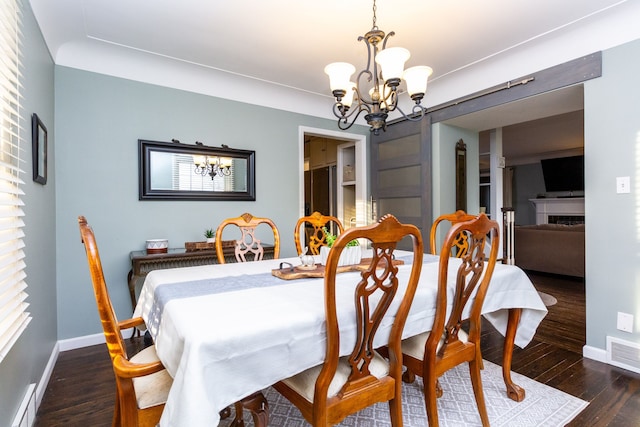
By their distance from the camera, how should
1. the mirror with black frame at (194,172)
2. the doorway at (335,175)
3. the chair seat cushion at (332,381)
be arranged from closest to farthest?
the chair seat cushion at (332,381), the mirror with black frame at (194,172), the doorway at (335,175)

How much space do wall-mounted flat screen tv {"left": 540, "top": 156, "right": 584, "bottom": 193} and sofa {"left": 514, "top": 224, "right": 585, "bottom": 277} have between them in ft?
12.2

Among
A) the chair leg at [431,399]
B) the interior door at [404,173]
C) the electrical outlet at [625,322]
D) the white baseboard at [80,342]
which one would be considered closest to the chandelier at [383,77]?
the chair leg at [431,399]

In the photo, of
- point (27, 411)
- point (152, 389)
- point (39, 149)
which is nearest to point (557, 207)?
point (152, 389)

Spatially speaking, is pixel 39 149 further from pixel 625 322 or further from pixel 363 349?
pixel 625 322

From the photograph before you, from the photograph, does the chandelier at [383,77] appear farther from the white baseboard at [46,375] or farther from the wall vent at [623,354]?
the white baseboard at [46,375]

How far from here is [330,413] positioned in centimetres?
116

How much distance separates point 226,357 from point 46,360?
2.00 m

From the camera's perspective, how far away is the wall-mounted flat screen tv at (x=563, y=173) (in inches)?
317

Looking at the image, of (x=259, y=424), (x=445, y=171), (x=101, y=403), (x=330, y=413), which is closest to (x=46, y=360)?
(x=101, y=403)

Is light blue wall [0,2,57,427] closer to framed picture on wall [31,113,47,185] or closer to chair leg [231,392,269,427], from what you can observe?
framed picture on wall [31,113,47,185]

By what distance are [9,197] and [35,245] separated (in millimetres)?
672

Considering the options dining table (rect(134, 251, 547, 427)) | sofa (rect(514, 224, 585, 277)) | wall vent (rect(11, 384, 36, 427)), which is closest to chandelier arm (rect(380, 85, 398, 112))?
dining table (rect(134, 251, 547, 427))

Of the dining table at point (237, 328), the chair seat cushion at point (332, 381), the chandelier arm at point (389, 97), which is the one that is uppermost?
the chandelier arm at point (389, 97)

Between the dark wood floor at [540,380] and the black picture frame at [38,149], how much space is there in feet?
4.29
